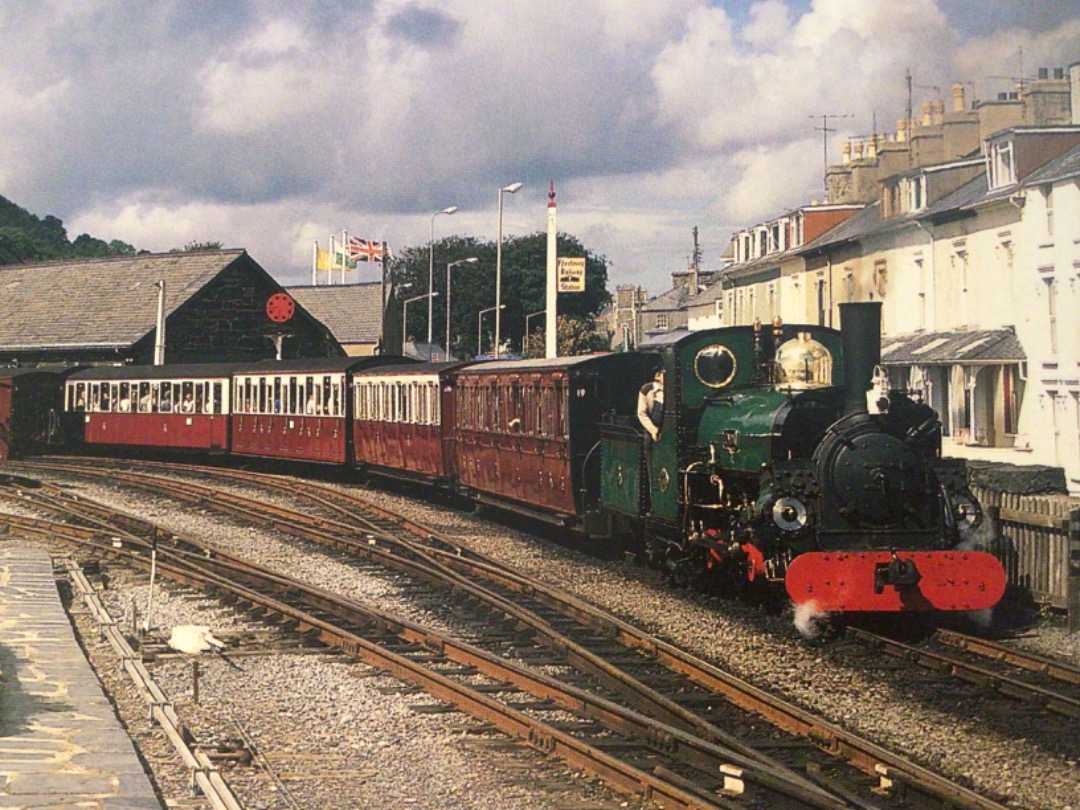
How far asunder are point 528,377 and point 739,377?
687cm

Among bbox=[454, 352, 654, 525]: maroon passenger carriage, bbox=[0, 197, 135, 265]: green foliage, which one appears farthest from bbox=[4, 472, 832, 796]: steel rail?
bbox=[0, 197, 135, 265]: green foliage

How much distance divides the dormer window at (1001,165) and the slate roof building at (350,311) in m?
45.1

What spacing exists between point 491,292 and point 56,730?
→ 313 feet

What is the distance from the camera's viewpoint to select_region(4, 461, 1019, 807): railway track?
8.73 m

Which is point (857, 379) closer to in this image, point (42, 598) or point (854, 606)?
point (854, 606)

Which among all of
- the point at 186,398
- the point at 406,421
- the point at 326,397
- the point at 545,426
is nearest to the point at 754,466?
the point at 545,426

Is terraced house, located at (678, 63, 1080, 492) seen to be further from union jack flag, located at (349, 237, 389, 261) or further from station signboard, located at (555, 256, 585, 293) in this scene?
union jack flag, located at (349, 237, 389, 261)

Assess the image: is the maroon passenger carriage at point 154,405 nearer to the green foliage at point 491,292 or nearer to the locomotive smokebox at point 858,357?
the locomotive smokebox at point 858,357

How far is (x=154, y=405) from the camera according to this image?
4059cm

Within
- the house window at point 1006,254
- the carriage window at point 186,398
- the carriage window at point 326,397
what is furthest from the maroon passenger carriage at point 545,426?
the house window at point 1006,254

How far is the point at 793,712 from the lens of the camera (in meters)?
10.0

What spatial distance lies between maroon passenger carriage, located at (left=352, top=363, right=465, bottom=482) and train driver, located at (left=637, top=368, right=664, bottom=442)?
10807mm

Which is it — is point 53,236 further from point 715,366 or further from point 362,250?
point 715,366

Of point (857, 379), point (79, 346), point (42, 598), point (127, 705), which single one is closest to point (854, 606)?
point (857, 379)
